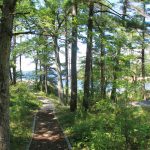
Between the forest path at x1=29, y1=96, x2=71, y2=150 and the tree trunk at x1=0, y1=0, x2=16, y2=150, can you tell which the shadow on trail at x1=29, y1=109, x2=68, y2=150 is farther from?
the tree trunk at x1=0, y1=0, x2=16, y2=150

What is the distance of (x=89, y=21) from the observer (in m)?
19.8

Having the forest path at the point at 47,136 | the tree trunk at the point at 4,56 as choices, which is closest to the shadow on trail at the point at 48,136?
the forest path at the point at 47,136

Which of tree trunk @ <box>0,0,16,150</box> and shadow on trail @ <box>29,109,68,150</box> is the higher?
tree trunk @ <box>0,0,16,150</box>

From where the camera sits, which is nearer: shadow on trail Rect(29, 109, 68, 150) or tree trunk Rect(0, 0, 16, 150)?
tree trunk Rect(0, 0, 16, 150)

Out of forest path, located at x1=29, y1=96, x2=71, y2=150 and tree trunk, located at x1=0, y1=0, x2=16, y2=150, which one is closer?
tree trunk, located at x1=0, y1=0, x2=16, y2=150

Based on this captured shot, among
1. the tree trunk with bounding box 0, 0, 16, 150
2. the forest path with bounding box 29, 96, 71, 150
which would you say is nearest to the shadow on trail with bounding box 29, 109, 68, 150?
the forest path with bounding box 29, 96, 71, 150

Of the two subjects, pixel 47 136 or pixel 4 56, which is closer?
pixel 4 56

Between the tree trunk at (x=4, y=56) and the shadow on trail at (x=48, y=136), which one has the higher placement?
the tree trunk at (x=4, y=56)

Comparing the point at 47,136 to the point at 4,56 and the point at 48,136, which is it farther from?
the point at 4,56

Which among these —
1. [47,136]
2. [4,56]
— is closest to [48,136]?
[47,136]

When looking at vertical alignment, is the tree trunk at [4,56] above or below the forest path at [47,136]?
above

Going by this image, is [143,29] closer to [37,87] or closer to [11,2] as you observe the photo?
[11,2]

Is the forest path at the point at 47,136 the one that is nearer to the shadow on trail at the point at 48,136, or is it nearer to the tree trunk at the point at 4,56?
the shadow on trail at the point at 48,136

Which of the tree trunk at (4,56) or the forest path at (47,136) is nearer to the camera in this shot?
the tree trunk at (4,56)
